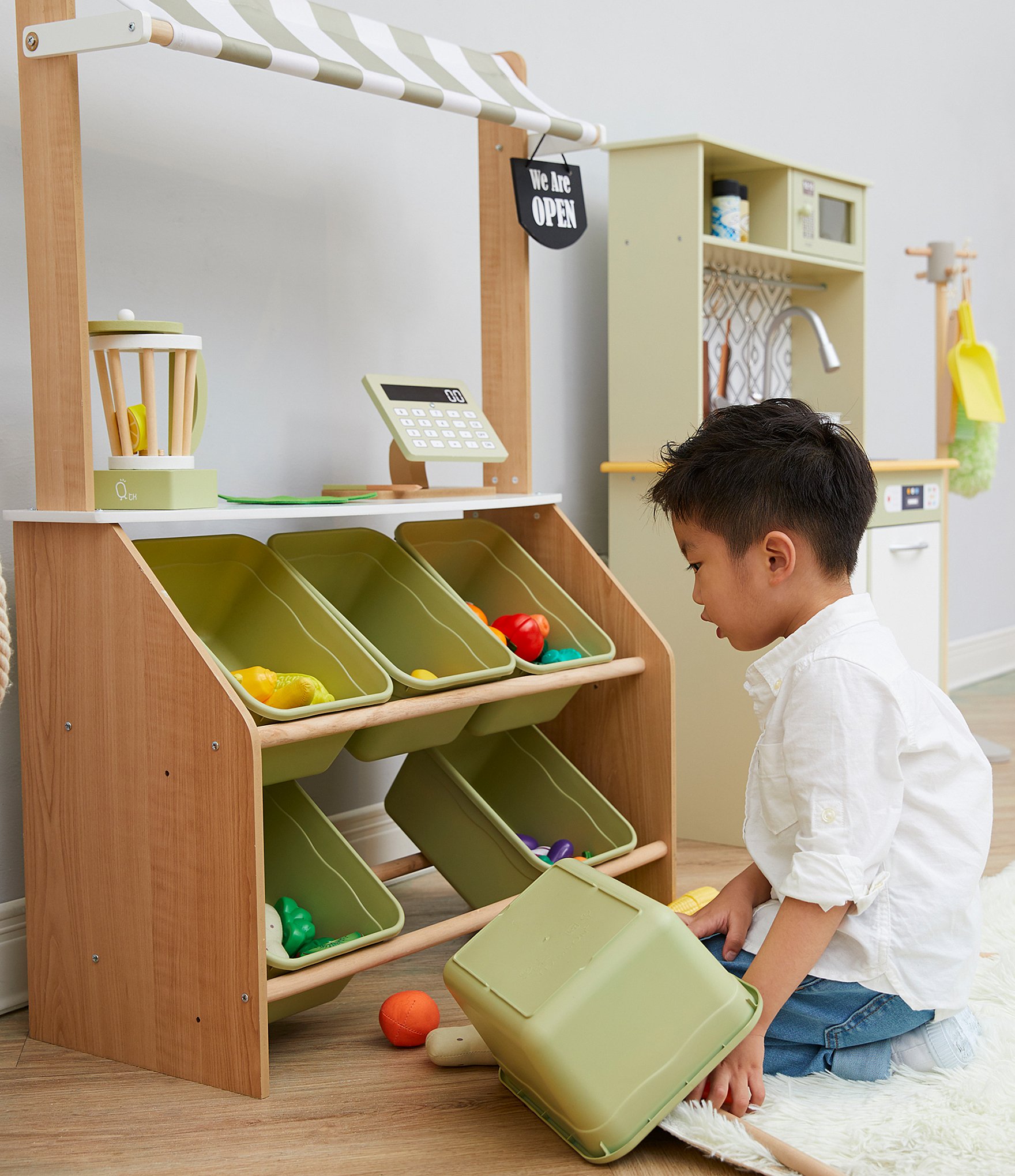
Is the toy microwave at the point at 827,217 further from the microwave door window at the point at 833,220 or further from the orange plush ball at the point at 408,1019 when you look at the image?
the orange plush ball at the point at 408,1019

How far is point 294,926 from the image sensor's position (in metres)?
1.58

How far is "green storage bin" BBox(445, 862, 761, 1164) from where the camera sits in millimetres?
1215

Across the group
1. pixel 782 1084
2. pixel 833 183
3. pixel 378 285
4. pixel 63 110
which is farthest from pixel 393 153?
pixel 782 1084

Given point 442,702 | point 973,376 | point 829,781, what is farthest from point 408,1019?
point 973,376

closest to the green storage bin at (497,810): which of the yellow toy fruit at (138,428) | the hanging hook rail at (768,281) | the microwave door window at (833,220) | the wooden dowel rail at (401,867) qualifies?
the wooden dowel rail at (401,867)

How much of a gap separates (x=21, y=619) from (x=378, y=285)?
0.97 metres

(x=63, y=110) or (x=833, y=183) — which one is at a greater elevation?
(x=833, y=183)

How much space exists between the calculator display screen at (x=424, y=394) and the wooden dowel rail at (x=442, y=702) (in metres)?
→ 0.47

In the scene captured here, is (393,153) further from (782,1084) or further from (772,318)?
(782,1084)

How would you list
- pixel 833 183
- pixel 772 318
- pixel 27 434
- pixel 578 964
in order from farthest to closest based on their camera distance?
pixel 772 318 → pixel 833 183 → pixel 27 434 → pixel 578 964

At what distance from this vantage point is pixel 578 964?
1.25 metres

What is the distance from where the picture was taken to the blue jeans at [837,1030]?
52.5 inches

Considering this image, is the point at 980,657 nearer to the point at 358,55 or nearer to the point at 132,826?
the point at 358,55

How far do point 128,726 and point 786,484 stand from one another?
799 millimetres
